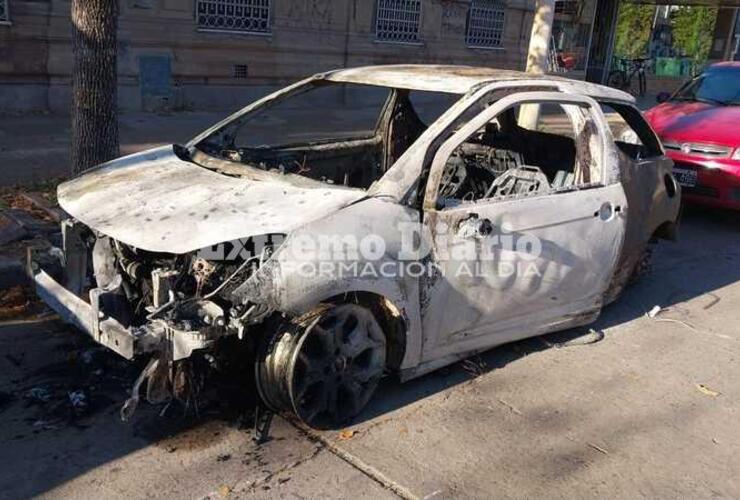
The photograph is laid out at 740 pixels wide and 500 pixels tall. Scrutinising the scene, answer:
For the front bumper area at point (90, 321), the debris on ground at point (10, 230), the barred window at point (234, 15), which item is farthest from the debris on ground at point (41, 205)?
the barred window at point (234, 15)

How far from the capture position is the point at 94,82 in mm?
6074

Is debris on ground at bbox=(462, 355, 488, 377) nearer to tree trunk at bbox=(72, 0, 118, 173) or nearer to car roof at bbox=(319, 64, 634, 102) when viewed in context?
car roof at bbox=(319, 64, 634, 102)

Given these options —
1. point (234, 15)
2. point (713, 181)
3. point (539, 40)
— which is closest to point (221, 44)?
point (234, 15)

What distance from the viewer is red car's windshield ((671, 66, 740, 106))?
8.32m

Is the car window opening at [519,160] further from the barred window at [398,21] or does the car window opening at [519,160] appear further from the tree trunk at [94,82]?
the barred window at [398,21]

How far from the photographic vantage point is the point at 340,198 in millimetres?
3455

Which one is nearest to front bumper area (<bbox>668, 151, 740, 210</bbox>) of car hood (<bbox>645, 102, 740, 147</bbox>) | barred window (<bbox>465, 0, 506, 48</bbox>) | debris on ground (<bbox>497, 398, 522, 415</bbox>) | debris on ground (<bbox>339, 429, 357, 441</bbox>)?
car hood (<bbox>645, 102, 740, 147</bbox>)

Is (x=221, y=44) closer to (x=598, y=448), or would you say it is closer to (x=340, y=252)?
(x=340, y=252)

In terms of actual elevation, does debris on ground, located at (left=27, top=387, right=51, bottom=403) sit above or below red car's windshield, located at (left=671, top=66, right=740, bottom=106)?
below

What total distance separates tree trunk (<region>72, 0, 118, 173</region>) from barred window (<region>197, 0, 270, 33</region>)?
261 inches

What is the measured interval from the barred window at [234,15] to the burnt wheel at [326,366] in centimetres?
1016

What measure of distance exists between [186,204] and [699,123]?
627cm

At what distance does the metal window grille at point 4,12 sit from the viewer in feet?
33.8

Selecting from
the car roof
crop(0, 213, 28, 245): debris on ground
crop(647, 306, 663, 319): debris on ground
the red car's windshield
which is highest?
the red car's windshield
